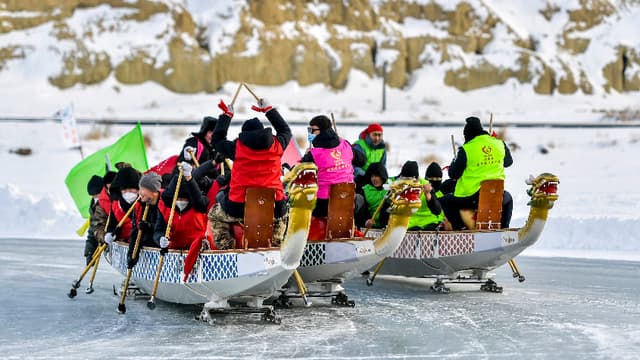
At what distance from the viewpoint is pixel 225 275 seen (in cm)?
967

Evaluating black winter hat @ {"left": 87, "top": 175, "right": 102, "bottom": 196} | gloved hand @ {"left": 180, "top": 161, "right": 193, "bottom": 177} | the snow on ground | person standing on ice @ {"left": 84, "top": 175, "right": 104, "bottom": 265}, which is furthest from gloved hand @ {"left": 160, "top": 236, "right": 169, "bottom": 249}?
the snow on ground

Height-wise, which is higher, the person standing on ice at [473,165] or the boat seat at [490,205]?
the person standing on ice at [473,165]

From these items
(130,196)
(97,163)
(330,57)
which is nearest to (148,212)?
(130,196)

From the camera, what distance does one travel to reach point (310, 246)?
11352 millimetres

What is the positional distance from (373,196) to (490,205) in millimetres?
1452

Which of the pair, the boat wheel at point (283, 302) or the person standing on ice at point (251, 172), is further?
the boat wheel at point (283, 302)

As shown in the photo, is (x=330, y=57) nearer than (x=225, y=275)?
No

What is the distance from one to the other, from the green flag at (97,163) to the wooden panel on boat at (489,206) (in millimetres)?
4819

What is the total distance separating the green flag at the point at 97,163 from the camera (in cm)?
1456

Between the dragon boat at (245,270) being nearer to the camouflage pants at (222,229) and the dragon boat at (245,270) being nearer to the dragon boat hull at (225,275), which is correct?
the dragon boat hull at (225,275)

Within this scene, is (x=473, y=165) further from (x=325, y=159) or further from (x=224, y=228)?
(x=224, y=228)

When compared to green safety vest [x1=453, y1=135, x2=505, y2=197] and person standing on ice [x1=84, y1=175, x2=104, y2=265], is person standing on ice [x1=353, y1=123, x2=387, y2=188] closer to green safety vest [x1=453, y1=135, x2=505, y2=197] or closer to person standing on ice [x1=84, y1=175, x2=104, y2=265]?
green safety vest [x1=453, y1=135, x2=505, y2=197]

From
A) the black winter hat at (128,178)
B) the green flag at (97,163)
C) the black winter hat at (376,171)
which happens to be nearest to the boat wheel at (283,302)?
the black winter hat at (128,178)

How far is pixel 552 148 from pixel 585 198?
32.4ft
